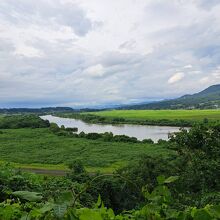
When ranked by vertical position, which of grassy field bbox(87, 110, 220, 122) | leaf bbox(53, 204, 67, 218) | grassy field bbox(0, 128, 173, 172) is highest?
leaf bbox(53, 204, 67, 218)

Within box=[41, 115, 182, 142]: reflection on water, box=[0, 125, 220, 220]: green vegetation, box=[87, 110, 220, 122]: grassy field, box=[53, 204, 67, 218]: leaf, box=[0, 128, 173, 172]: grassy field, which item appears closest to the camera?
box=[53, 204, 67, 218]: leaf

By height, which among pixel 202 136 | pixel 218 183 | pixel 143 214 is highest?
pixel 143 214

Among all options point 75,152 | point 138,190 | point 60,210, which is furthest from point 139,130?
point 60,210

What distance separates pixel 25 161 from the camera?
3603cm

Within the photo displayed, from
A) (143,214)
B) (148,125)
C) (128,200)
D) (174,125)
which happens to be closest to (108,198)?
(128,200)

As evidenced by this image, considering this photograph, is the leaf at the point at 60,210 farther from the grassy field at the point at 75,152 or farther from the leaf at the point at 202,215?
the grassy field at the point at 75,152

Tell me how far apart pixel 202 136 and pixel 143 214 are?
11236 millimetres

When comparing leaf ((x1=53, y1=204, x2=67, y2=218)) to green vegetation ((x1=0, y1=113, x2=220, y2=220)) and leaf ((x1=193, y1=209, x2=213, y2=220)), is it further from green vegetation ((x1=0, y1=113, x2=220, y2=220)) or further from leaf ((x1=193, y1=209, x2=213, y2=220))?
leaf ((x1=193, y1=209, x2=213, y2=220))

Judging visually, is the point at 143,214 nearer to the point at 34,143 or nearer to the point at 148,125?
the point at 34,143

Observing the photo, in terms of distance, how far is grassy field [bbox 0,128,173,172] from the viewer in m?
34.7

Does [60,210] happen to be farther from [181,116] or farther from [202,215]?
[181,116]

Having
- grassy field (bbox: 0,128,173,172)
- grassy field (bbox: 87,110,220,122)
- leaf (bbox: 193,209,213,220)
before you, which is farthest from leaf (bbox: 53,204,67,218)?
grassy field (bbox: 87,110,220,122)

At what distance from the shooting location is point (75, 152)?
4266 cm

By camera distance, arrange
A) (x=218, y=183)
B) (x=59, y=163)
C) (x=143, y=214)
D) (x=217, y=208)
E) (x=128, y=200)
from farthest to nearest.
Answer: (x=59, y=163) → (x=128, y=200) → (x=218, y=183) → (x=143, y=214) → (x=217, y=208)
